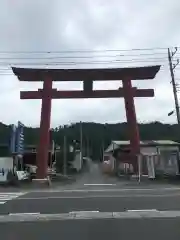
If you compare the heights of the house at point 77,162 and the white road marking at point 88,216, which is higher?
the house at point 77,162

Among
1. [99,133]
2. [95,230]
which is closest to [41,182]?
[95,230]

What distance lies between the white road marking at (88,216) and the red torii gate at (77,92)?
17.9m

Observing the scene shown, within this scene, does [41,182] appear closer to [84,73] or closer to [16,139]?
[16,139]

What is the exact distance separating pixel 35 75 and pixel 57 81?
1898 millimetres

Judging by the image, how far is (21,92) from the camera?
105ft

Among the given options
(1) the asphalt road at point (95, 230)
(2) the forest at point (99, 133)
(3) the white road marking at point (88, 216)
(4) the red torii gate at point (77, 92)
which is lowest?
(1) the asphalt road at point (95, 230)

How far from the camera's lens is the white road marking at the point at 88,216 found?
12.3 metres

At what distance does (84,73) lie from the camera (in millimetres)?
31797

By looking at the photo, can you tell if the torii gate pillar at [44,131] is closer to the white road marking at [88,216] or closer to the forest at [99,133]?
the white road marking at [88,216]

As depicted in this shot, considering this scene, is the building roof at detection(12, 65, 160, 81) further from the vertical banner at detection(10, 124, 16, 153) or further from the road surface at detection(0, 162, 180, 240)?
the road surface at detection(0, 162, 180, 240)

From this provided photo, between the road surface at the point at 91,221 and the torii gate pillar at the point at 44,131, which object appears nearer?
the road surface at the point at 91,221

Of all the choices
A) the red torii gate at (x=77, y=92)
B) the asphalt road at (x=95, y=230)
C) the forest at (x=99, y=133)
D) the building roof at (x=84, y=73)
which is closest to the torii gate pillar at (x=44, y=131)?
the red torii gate at (x=77, y=92)

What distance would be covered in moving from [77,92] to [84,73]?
5.55 ft

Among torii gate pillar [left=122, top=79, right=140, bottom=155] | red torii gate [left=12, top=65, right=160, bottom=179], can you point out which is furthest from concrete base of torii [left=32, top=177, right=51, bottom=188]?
torii gate pillar [left=122, top=79, right=140, bottom=155]
